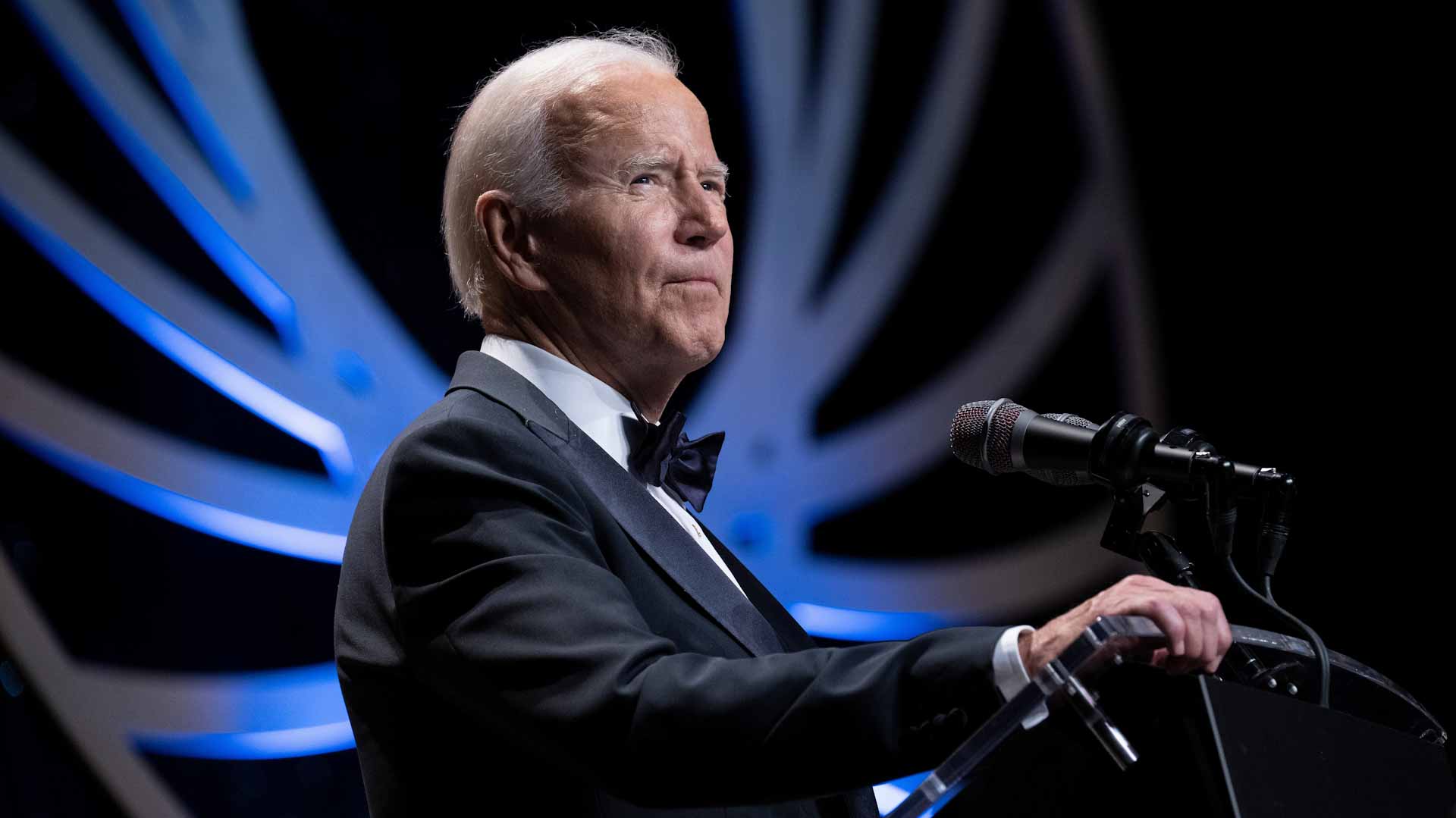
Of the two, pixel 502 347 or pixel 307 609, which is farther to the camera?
pixel 307 609

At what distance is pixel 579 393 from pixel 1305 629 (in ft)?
3.15

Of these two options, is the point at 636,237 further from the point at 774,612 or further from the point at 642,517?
the point at 774,612

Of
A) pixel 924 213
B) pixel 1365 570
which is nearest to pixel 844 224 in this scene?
pixel 924 213

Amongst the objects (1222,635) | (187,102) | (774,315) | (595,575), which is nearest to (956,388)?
(774,315)

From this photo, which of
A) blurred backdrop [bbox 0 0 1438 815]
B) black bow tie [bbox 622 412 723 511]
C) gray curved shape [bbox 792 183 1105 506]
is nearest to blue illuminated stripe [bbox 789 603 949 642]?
blurred backdrop [bbox 0 0 1438 815]

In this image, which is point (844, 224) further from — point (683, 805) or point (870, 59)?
point (683, 805)

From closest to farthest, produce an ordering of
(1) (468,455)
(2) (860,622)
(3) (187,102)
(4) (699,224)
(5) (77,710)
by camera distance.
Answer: (1) (468,455) → (4) (699,224) → (5) (77,710) → (3) (187,102) → (2) (860,622)

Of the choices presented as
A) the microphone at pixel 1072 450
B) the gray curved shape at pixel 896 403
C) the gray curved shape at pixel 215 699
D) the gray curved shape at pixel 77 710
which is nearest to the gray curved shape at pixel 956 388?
the gray curved shape at pixel 896 403

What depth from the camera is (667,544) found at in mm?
1519

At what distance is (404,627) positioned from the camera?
1.33 meters

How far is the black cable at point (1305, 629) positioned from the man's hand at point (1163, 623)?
0.21 metres

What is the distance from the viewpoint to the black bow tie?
68.1 inches

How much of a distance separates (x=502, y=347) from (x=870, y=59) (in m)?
1.90

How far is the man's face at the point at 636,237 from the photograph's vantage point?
5.82ft
